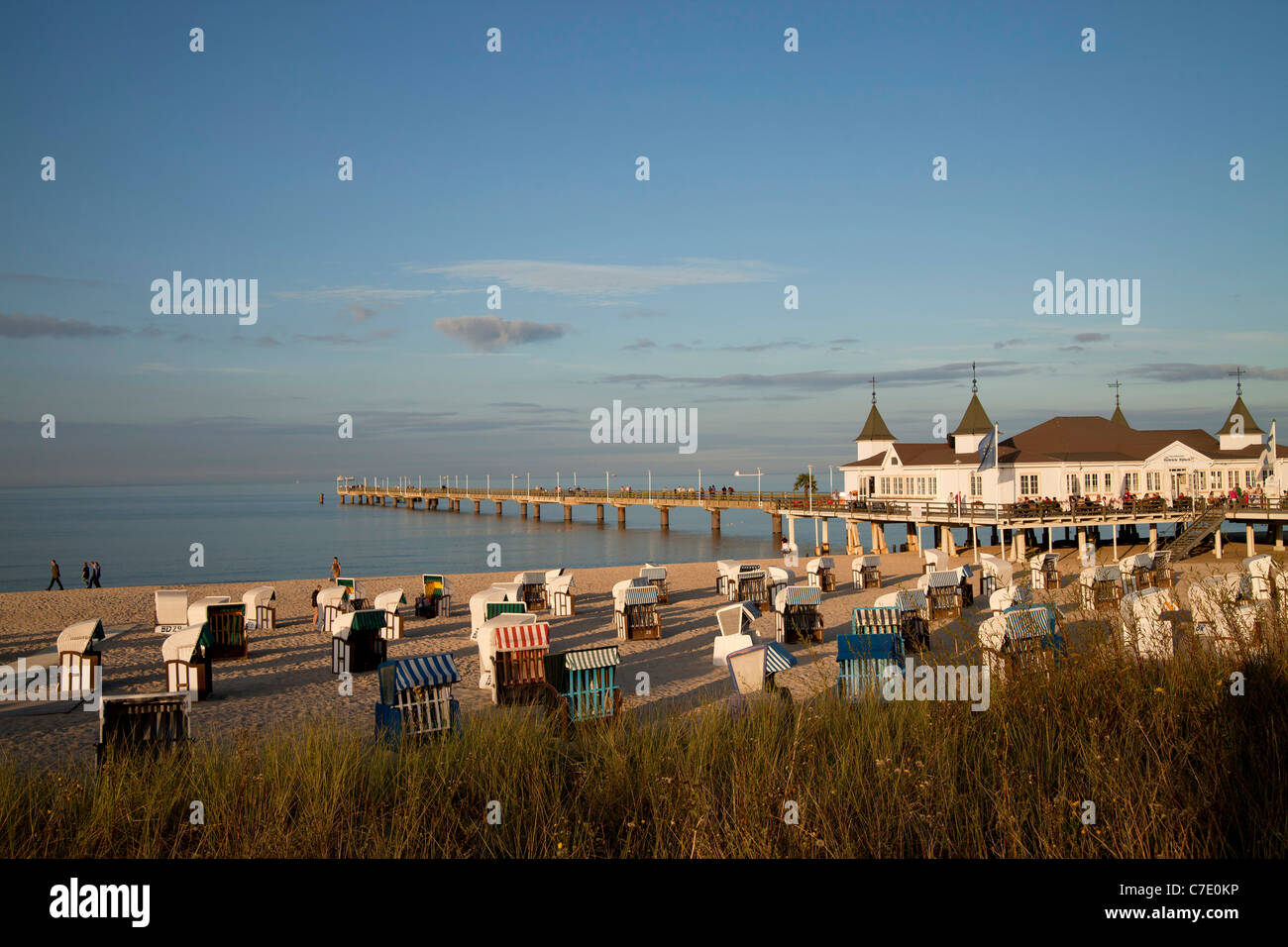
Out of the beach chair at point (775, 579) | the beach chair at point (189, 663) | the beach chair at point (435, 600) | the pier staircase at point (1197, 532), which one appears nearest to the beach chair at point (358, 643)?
the beach chair at point (189, 663)

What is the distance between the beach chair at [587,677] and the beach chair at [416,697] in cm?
104

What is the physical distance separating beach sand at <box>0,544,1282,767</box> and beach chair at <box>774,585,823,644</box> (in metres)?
0.26

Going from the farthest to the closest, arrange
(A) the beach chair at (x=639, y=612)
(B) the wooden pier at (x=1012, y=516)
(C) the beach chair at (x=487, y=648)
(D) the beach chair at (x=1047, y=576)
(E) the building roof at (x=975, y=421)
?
(E) the building roof at (x=975, y=421) < (B) the wooden pier at (x=1012, y=516) < (D) the beach chair at (x=1047, y=576) < (A) the beach chair at (x=639, y=612) < (C) the beach chair at (x=487, y=648)

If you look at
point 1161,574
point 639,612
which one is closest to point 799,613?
point 639,612

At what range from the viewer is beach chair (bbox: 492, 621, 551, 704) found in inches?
400

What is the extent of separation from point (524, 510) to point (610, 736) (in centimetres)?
9269

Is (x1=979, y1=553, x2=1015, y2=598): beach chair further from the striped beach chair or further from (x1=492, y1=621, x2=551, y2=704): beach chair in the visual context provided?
the striped beach chair

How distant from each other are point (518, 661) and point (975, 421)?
35.9m

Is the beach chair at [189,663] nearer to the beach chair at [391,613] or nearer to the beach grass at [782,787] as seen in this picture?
the beach chair at [391,613]

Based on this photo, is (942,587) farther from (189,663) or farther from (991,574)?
(189,663)

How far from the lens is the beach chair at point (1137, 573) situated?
53.9ft

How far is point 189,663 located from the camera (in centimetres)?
1123

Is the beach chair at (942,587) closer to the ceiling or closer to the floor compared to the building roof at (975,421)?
closer to the floor
